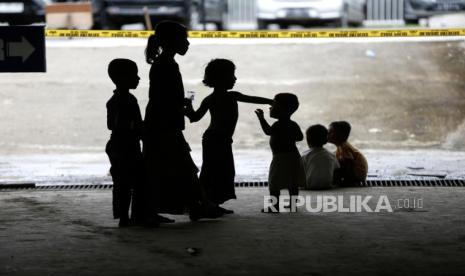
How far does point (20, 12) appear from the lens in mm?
19859

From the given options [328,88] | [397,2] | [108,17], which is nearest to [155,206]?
[328,88]

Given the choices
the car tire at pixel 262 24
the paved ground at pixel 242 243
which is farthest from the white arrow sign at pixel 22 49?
the car tire at pixel 262 24

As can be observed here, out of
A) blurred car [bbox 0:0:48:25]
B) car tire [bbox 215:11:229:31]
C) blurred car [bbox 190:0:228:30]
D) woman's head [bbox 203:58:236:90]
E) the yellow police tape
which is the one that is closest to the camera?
woman's head [bbox 203:58:236:90]

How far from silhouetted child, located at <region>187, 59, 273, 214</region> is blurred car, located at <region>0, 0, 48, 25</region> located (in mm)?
12628

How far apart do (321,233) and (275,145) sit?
1.55 m

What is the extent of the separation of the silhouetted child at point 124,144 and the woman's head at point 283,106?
1.36 meters

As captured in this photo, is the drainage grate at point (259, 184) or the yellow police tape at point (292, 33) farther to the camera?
the yellow police tape at point (292, 33)

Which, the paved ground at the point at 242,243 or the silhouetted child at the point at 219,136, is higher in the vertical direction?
the silhouetted child at the point at 219,136

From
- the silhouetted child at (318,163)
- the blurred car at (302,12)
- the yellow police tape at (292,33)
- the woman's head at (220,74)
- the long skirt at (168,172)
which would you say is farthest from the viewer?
the blurred car at (302,12)

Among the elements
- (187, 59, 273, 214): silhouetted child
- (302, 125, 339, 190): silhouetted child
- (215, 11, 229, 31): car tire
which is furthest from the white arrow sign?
(215, 11, 229, 31): car tire

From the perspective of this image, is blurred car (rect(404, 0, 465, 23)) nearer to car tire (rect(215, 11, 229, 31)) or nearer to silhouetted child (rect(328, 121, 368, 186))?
car tire (rect(215, 11, 229, 31))

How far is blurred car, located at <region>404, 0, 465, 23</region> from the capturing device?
22.0 meters

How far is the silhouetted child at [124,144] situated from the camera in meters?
7.20

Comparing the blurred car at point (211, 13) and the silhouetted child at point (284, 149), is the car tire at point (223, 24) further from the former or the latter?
the silhouetted child at point (284, 149)
